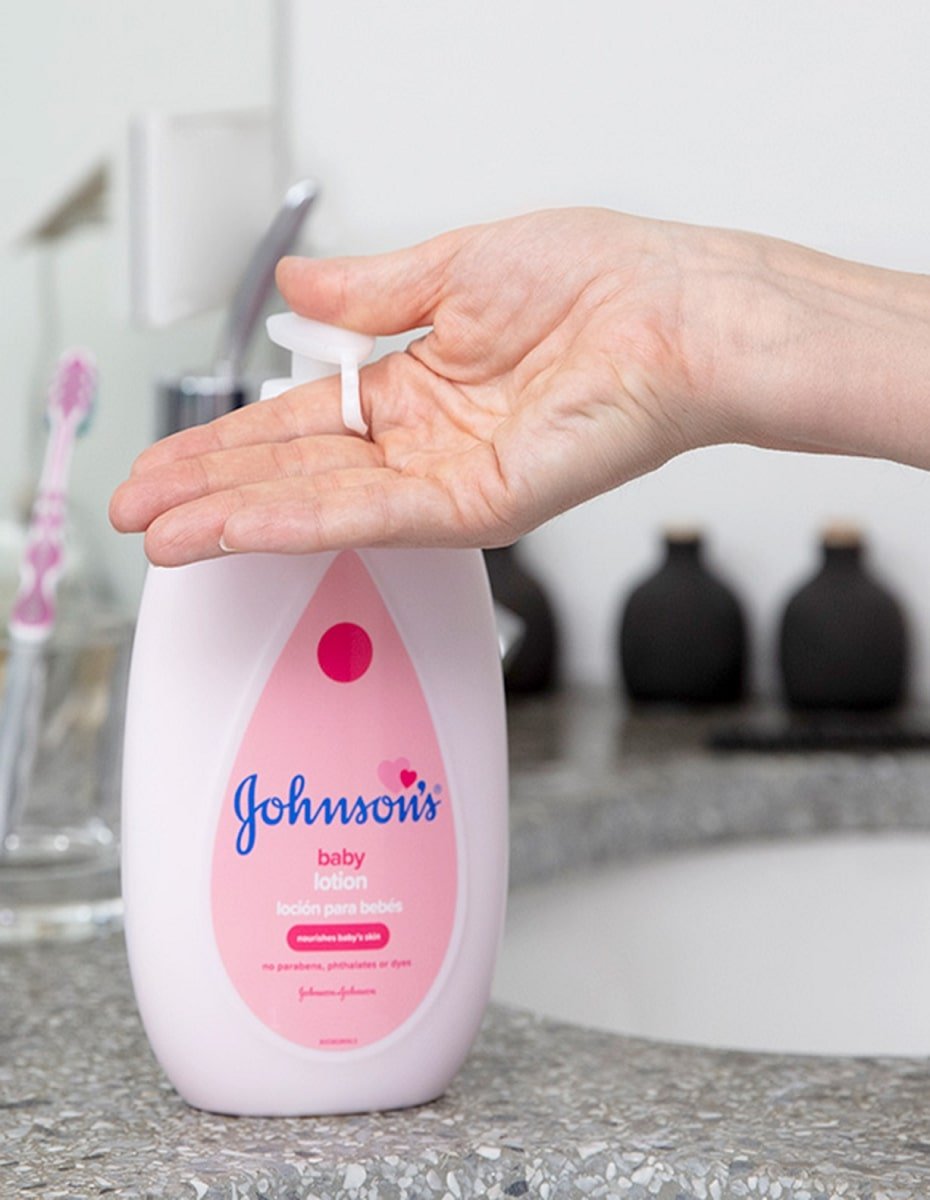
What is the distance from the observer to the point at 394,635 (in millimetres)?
633

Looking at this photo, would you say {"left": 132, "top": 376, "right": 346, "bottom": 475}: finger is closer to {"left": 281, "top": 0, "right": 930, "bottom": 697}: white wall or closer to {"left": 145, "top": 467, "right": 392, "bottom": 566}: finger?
{"left": 145, "top": 467, "right": 392, "bottom": 566}: finger

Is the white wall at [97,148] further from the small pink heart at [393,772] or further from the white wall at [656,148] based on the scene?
the small pink heart at [393,772]

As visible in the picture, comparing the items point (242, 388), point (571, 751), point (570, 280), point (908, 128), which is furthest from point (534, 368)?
point (908, 128)

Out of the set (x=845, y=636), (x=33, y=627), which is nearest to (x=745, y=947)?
(x=845, y=636)

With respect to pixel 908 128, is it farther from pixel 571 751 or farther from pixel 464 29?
pixel 571 751

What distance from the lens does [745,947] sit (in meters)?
1.11

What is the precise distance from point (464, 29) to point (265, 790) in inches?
40.8

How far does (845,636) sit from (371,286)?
77 cm

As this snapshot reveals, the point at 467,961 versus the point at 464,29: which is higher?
the point at 464,29

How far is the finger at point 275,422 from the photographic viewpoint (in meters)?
0.64

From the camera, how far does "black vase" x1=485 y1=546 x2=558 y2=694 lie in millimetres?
1474

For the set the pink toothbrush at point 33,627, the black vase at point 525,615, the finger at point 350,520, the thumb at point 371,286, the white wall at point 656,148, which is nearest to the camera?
the finger at point 350,520

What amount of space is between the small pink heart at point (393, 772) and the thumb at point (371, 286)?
0.53 feet

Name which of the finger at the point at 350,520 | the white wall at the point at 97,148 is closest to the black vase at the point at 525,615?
the white wall at the point at 97,148
